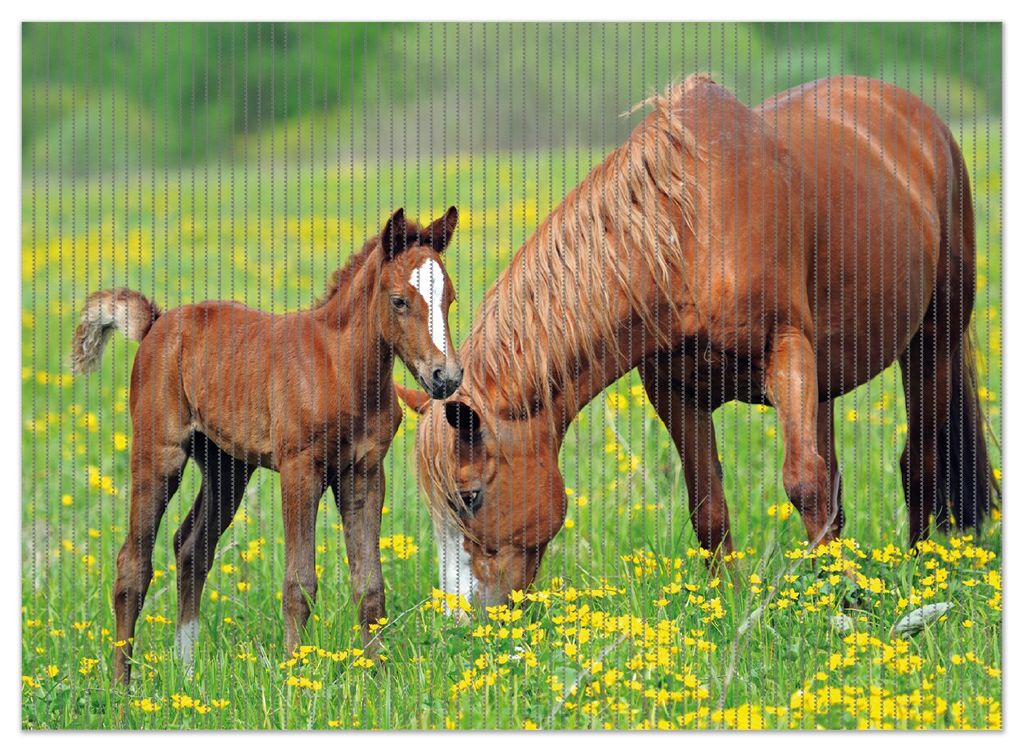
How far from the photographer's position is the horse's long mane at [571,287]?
4.65 m

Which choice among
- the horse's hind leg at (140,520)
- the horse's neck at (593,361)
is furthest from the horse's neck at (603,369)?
A: the horse's hind leg at (140,520)

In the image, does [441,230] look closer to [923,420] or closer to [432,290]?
[432,290]

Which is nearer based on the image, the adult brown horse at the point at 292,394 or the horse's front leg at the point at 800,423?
the adult brown horse at the point at 292,394

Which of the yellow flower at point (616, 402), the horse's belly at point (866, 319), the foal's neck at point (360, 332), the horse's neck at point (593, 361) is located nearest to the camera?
the foal's neck at point (360, 332)

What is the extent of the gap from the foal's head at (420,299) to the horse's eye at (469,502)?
0.65 meters

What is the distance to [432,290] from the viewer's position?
4059 mm

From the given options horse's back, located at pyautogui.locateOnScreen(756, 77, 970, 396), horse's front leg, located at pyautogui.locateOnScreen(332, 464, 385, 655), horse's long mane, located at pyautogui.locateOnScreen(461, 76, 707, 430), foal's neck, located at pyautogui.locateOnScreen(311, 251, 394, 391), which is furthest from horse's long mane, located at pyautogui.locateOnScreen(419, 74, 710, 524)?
horse's back, located at pyautogui.locateOnScreen(756, 77, 970, 396)

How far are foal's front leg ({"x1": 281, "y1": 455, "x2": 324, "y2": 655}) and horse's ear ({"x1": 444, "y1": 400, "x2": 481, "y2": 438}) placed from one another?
46cm

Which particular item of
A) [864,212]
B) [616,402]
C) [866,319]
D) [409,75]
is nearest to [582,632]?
[866,319]

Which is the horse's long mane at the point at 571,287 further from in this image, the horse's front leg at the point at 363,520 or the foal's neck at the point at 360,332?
the foal's neck at the point at 360,332

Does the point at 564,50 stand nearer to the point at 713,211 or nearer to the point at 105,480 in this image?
the point at 713,211

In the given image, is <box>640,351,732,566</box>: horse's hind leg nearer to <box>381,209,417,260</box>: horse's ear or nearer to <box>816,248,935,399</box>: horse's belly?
<box>816,248,935,399</box>: horse's belly

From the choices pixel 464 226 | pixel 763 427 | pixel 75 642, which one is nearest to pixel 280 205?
pixel 464 226

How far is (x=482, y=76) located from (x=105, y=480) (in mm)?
2248
